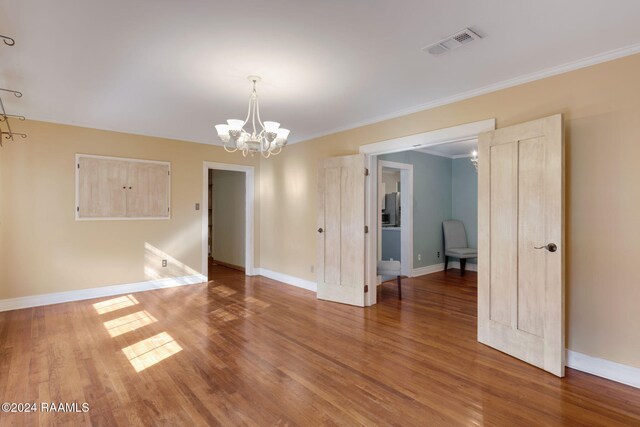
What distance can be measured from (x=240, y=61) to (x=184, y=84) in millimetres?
830

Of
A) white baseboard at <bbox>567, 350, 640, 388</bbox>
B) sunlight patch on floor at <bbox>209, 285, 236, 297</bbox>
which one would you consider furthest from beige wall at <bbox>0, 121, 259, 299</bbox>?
white baseboard at <bbox>567, 350, 640, 388</bbox>

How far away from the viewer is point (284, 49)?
2457 mm

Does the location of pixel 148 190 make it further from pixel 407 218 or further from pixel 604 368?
pixel 604 368

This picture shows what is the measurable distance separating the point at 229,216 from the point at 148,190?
2.31m

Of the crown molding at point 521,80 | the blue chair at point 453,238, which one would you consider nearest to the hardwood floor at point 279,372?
the crown molding at point 521,80

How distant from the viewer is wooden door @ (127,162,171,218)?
499cm

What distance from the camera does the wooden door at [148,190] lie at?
4.99 meters

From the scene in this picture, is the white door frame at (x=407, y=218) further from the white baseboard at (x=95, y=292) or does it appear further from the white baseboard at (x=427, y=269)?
the white baseboard at (x=95, y=292)

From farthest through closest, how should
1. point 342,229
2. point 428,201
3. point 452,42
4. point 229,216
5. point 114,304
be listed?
point 229,216 → point 428,201 → point 342,229 → point 114,304 → point 452,42

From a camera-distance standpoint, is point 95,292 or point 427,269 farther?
point 427,269

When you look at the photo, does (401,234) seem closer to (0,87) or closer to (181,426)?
(181,426)

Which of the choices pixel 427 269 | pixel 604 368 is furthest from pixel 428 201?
pixel 604 368

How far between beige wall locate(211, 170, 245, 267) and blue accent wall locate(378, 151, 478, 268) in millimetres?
3547

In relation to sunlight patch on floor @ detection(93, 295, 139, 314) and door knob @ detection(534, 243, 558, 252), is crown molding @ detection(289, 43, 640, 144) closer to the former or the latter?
door knob @ detection(534, 243, 558, 252)
